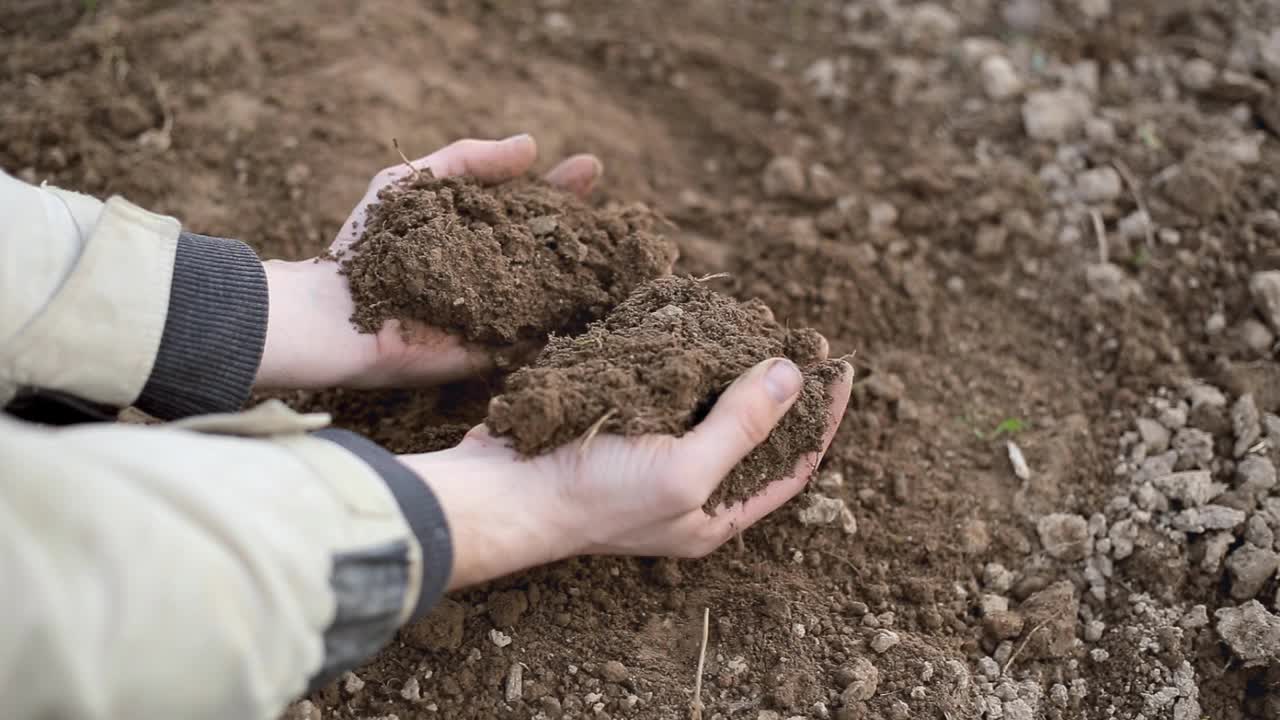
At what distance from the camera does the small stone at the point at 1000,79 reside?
275 centimetres

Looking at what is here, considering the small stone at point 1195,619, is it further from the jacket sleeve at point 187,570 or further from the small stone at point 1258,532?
the jacket sleeve at point 187,570

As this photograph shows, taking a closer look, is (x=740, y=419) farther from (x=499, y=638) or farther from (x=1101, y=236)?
(x=1101, y=236)

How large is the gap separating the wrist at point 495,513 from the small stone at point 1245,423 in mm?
1395

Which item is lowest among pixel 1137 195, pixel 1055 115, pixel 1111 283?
pixel 1111 283

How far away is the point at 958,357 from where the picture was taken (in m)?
2.30

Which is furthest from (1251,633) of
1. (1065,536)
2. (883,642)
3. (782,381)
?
(782,381)

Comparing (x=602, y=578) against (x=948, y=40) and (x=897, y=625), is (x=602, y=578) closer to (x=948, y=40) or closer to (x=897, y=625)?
(x=897, y=625)

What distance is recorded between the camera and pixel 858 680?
171cm

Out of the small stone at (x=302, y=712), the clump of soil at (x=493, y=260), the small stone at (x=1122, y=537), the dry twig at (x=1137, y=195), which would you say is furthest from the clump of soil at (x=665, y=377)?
the dry twig at (x=1137, y=195)

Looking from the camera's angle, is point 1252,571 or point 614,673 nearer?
point 614,673

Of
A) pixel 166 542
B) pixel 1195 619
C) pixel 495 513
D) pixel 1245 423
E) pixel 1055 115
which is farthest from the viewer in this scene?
pixel 1055 115

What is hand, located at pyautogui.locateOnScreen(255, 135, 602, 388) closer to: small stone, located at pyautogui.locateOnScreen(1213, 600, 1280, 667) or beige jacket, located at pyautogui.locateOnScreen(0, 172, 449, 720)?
beige jacket, located at pyautogui.locateOnScreen(0, 172, 449, 720)

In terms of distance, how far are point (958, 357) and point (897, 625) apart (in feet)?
2.37

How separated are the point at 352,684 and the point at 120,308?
74 centimetres
